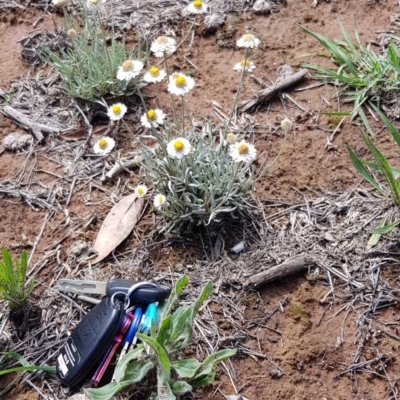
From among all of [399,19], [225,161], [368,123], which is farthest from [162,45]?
[399,19]

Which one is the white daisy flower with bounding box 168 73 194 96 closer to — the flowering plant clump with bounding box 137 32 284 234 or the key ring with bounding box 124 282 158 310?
the flowering plant clump with bounding box 137 32 284 234

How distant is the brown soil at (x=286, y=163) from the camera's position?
6.21ft

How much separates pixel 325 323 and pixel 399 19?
1.86 m

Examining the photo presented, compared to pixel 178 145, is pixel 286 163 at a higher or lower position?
lower

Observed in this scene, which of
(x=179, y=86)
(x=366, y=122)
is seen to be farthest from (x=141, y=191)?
(x=366, y=122)

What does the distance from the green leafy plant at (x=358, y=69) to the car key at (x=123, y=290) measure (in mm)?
1331

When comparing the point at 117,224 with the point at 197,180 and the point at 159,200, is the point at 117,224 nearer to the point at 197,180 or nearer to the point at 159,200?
the point at 159,200

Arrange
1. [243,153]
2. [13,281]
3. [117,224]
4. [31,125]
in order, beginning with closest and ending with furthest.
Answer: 1. [13,281]
2. [243,153]
3. [117,224]
4. [31,125]

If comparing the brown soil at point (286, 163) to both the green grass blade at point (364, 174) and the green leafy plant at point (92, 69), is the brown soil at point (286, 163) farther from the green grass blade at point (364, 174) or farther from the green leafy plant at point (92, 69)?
the green leafy plant at point (92, 69)

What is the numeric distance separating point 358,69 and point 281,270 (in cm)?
126

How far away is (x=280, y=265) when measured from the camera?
211cm

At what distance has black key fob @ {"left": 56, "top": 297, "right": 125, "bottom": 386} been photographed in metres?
1.79

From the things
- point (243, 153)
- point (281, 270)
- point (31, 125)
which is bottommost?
point (281, 270)

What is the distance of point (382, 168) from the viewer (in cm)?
212
